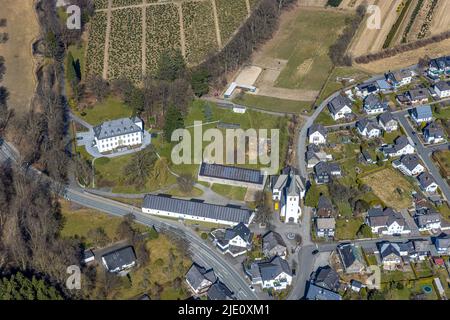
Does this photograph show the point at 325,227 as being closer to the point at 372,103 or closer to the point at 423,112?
the point at 372,103

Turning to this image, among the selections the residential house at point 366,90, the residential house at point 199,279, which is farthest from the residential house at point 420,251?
the residential house at point 366,90

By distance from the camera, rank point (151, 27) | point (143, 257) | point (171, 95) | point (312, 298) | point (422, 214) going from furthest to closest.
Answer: point (151, 27), point (171, 95), point (422, 214), point (143, 257), point (312, 298)

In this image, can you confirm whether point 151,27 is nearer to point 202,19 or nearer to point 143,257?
point 202,19

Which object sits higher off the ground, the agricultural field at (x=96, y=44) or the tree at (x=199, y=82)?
the tree at (x=199, y=82)

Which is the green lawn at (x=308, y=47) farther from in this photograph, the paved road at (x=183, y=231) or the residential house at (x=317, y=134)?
the paved road at (x=183, y=231)

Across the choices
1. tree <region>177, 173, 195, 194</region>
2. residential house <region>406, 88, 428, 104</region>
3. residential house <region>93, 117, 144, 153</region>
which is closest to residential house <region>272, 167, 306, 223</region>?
tree <region>177, 173, 195, 194</region>

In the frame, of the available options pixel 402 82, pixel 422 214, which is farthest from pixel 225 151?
pixel 402 82
